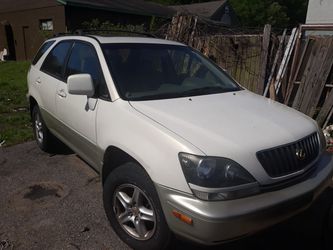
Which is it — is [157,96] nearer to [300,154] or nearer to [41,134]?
[300,154]

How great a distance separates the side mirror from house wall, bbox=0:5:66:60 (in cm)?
1595

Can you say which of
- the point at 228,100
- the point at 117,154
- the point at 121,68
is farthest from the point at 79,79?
the point at 228,100

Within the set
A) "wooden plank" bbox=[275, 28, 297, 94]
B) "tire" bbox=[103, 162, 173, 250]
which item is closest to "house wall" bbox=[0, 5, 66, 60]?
"wooden plank" bbox=[275, 28, 297, 94]

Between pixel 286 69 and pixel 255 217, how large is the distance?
470cm

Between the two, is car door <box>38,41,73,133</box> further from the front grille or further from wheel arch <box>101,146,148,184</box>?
the front grille

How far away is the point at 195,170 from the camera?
94.2 inches

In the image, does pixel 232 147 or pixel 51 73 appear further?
pixel 51 73

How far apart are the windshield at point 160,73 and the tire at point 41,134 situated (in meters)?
1.96

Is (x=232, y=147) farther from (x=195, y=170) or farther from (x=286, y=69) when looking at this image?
(x=286, y=69)

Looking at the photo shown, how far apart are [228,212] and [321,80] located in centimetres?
440

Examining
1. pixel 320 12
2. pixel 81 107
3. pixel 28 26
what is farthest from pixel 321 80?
pixel 28 26

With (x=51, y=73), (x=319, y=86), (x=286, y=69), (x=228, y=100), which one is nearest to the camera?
(x=228, y=100)

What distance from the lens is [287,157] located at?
2.62m

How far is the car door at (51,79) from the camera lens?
171 inches
